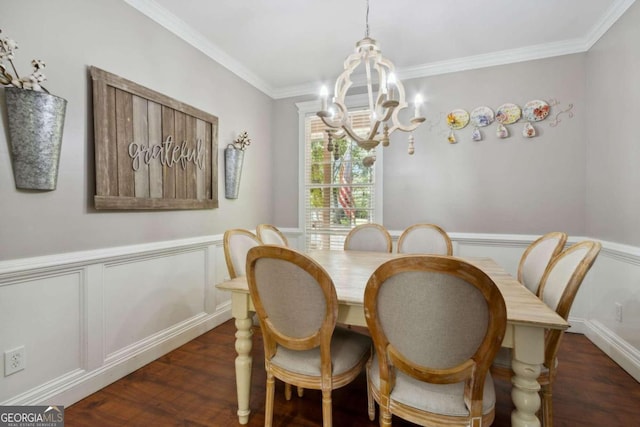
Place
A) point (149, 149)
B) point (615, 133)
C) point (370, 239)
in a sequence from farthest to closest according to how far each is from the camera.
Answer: point (370, 239), point (615, 133), point (149, 149)

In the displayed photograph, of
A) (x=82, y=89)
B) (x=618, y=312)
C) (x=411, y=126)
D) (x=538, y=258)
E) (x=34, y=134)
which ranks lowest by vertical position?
(x=618, y=312)

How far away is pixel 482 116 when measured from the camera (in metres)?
2.99

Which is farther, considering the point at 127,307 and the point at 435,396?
the point at 127,307

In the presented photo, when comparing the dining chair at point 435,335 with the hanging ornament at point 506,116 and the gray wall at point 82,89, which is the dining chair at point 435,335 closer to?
the gray wall at point 82,89

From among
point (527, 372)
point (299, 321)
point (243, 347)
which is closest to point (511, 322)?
point (527, 372)

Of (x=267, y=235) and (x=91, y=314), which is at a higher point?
(x=267, y=235)

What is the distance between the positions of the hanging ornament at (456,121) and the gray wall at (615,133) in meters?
1.02

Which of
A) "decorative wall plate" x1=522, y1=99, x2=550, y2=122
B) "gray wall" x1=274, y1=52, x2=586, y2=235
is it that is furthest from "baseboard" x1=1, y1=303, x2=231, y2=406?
"decorative wall plate" x1=522, y1=99, x2=550, y2=122

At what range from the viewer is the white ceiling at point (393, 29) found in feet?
7.20

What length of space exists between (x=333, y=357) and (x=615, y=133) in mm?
2765

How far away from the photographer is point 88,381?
1.81 m

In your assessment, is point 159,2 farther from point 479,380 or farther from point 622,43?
point 622,43

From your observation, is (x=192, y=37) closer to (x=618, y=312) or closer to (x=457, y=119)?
(x=457, y=119)

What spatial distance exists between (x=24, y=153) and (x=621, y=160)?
3.85m
